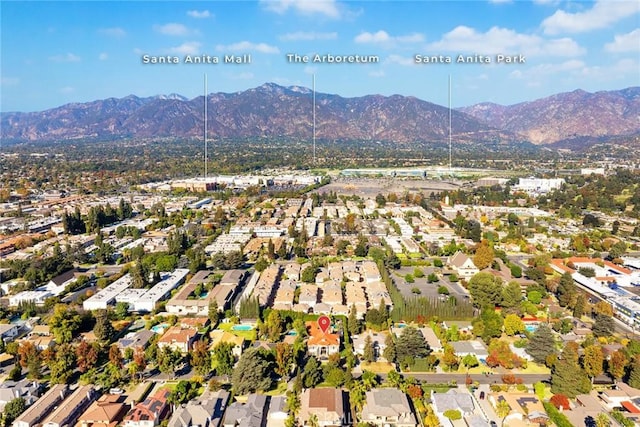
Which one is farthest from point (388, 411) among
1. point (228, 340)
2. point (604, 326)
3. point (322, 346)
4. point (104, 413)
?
point (604, 326)

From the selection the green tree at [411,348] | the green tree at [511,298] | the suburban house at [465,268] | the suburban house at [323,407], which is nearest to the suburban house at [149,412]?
the suburban house at [323,407]

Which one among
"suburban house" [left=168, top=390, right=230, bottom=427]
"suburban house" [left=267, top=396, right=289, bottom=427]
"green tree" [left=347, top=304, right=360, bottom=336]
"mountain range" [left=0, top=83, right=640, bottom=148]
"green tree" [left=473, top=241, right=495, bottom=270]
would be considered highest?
"mountain range" [left=0, top=83, right=640, bottom=148]

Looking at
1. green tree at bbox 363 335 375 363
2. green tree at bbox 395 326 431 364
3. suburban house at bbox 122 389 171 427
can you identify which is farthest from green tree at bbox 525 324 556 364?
suburban house at bbox 122 389 171 427

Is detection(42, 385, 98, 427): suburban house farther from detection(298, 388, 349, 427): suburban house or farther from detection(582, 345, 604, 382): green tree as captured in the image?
detection(582, 345, 604, 382): green tree

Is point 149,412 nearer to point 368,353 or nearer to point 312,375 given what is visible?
point 312,375

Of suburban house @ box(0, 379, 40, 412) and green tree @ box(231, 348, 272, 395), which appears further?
green tree @ box(231, 348, 272, 395)
